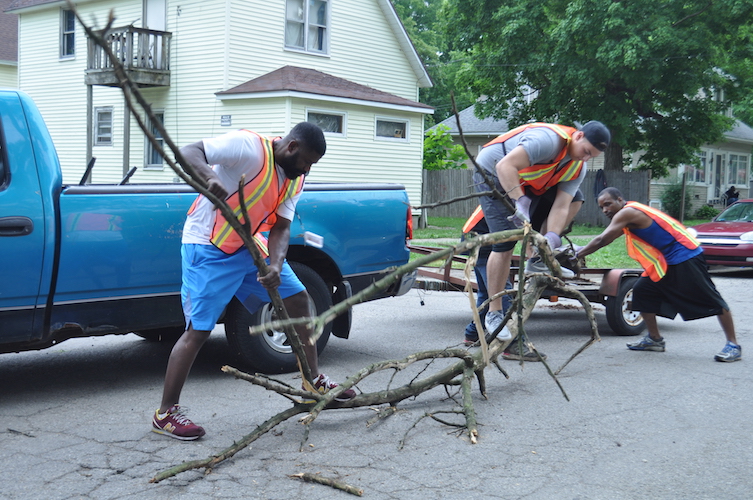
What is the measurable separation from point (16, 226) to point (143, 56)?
18987 millimetres

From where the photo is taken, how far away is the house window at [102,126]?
82.0ft

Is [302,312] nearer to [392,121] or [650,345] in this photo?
[650,345]

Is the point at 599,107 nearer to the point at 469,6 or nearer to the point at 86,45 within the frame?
the point at 469,6

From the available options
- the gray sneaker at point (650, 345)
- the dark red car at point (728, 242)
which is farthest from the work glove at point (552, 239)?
the dark red car at point (728, 242)

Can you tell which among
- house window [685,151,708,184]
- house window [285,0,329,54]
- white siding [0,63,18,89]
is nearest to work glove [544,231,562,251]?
house window [285,0,329,54]

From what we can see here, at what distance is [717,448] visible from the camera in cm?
432

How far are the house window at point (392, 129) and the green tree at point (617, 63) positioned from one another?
3.83 metres

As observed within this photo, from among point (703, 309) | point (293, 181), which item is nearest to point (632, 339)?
point (703, 309)

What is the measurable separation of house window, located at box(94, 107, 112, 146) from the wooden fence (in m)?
10.5

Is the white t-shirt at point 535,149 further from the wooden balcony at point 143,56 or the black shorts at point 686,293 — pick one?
the wooden balcony at point 143,56

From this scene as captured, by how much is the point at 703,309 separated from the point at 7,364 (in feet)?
19.0

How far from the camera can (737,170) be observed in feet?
145

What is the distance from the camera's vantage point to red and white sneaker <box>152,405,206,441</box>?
168 inches

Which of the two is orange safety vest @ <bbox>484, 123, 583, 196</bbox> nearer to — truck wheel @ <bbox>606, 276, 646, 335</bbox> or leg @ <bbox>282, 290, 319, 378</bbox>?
truck wheel @ <bbox>606, 276, 646, 335</bbox>
